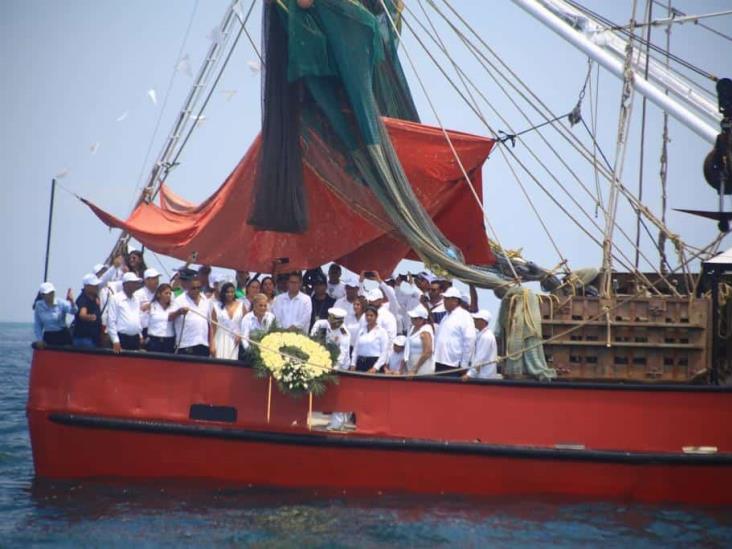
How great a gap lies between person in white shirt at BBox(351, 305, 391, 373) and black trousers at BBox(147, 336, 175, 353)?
215 cm

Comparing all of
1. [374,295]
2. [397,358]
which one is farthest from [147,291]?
[397,358]

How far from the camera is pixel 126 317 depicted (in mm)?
13773

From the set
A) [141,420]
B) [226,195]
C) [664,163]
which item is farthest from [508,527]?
[664,163]

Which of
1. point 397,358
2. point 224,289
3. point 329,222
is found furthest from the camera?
point 329,222

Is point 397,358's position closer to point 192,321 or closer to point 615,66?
point 192,321

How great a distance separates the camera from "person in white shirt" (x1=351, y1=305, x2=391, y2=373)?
1388 cm

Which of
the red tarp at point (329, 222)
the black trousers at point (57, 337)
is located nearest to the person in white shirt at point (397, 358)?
the red tarp at point (329, 222)

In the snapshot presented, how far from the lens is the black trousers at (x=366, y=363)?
13953 mm

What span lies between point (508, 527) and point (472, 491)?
992 millimetres

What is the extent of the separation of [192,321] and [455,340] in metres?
3.05

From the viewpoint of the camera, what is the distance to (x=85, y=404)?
44.4 ft

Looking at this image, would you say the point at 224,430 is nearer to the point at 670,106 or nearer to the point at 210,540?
the point at 210,540

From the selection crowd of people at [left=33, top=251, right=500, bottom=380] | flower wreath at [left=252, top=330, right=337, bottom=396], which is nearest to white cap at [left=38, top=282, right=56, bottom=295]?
crowd of people at [left=33, top=251, right=500, bottom=380]

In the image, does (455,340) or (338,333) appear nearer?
(455,340)
